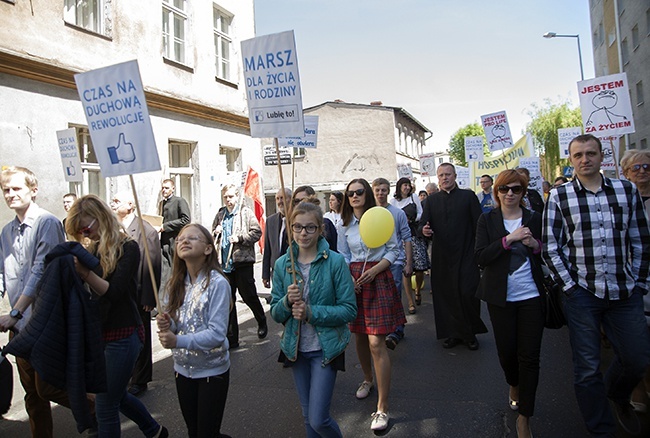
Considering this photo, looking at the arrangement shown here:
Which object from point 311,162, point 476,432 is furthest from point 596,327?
point 311,162

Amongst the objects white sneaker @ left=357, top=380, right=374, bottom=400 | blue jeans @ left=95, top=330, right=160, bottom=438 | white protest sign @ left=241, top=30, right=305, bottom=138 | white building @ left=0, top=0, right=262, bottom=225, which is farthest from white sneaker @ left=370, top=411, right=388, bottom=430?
white building @ left=0, top=0, right=262, bottom=225

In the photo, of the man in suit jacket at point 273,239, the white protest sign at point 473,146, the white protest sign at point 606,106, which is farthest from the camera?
the white protest sign at point 473,146

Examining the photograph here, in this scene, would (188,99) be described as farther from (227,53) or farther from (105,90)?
(105,90)

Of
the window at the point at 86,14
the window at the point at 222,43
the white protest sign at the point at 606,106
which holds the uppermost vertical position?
the window at the point at 222,43

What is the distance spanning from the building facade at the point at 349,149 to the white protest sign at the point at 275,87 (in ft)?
94.9

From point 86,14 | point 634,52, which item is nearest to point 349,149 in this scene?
point 634,52

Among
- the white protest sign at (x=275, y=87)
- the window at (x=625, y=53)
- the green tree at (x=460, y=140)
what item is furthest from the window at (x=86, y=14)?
the green tree at (x=460, y=140)

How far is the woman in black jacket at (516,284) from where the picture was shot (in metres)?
3.64

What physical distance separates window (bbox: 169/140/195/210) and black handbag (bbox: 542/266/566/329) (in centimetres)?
1073

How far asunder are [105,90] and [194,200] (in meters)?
9.99

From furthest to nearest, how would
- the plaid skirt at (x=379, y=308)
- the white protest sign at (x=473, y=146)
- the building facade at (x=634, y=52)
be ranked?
1. the building facade at (x=634, y=52)
2. the white protest sign at (x=473, y=146)
3. the plaid skirt at (x=379, y=308)

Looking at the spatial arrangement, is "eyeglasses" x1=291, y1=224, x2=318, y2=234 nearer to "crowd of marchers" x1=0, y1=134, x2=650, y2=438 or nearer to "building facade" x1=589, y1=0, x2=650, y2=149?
"crowd of marchers" x1=0, y1=134, x2=650, y2=438

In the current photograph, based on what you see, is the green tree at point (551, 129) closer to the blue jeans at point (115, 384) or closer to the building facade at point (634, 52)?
the building facade at point (634, 52)

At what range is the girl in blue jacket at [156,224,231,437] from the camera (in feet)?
9.52
